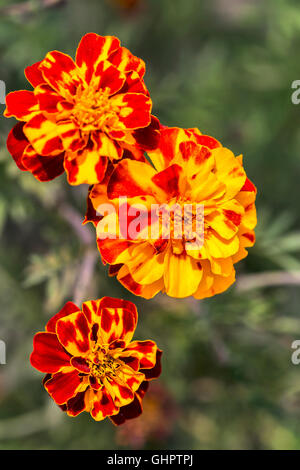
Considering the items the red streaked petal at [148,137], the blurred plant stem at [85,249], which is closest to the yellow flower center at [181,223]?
the red streaked petal at [148,137]

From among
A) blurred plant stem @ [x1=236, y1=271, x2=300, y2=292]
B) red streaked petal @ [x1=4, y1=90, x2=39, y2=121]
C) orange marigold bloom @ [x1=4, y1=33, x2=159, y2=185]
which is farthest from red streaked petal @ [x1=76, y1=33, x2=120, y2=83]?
blurred plant stem @ [x1=236, y1=271, x2=300, y2=292]

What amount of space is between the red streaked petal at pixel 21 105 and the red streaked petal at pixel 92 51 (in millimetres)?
122

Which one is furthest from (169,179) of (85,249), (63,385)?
(85,249)

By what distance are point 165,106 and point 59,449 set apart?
61.3 inches

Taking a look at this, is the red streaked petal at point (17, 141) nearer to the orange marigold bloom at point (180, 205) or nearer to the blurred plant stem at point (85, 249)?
the orange marigold bloom at point (180, 205)

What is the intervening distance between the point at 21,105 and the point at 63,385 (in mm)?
575

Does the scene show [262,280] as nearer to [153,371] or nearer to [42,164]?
[153,371]

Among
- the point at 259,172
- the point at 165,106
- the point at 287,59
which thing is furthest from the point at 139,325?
the point at 287,59

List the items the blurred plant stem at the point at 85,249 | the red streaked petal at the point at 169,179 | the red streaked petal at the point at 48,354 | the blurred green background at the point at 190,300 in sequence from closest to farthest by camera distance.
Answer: the red streaked petal at the point at 169,179 → the red streaked petal at the point at 48,354 → the blurred plant stem at the point at 85,249 → the blurred green background at the point at 190,300

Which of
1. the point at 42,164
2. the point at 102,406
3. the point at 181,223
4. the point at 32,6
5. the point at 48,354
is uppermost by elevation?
the point at 32,6

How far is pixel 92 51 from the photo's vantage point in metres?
1.05

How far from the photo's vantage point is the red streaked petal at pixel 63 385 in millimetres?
1021

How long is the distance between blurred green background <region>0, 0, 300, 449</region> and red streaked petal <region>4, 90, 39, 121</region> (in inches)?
23.3

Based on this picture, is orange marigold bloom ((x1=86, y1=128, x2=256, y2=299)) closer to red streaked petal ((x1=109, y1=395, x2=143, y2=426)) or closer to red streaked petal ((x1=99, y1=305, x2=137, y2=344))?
red streaked petal ((x1=99, y1=305, x2=137, y2=344))
